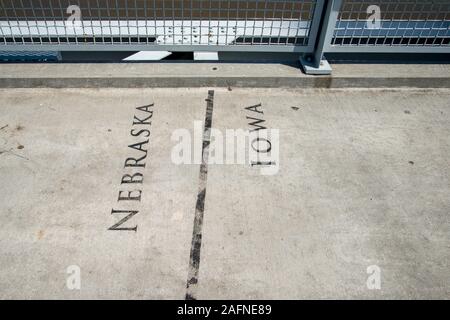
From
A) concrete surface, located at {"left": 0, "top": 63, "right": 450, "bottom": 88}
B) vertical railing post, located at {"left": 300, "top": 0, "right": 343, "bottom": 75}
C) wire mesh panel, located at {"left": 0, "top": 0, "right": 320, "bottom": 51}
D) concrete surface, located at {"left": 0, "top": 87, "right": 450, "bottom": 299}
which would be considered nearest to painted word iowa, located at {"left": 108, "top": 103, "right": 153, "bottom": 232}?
concrete surface, located at {"left": 0, "top": 87, "right": 450, "bottom": 299}

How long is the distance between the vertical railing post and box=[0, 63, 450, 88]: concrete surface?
102 mm

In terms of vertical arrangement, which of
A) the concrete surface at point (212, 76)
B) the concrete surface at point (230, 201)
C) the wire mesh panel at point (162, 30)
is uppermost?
the wire mesh panel at point (162, 30)

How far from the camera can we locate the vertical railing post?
4.61 metres

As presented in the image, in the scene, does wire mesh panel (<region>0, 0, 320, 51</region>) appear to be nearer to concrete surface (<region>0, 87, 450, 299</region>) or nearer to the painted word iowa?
A: concrete surface (<region>0, 87, 450, 299</region>)

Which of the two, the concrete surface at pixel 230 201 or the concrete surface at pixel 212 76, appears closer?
the concrete surface at pixel 230 201

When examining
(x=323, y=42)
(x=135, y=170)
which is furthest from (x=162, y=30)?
(x=135, y=170)

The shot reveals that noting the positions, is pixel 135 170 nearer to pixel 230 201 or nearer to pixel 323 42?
pixel 230 201

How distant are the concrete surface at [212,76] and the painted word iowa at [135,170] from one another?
0.58m

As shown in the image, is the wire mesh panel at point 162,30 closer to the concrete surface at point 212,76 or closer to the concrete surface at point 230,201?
the concrete surface at point 212,76

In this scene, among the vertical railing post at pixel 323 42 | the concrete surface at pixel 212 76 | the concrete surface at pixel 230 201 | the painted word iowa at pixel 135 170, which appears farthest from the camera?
the concrete surface at pixel 212 76

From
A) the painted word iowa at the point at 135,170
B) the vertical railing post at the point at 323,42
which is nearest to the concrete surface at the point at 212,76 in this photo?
the vertical railing post at the point at 323,42

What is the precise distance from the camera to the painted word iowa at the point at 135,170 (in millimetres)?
3432

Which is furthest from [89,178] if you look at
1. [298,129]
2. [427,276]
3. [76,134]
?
[427,276]

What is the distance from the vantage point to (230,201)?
3.61m
